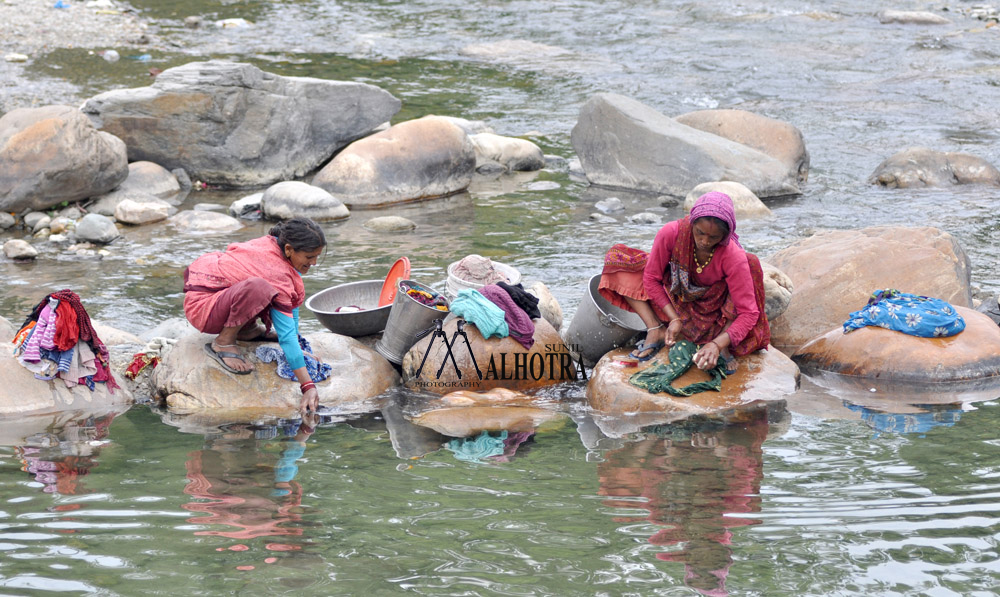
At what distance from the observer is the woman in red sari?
559 cm

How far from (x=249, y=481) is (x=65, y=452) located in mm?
1089

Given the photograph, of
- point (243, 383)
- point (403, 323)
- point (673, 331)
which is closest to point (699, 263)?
point (673, 331)

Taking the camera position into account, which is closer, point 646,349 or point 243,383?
point 243,383

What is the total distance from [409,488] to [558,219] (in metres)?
6.28

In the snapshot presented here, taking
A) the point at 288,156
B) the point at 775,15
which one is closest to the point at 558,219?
the point at 288,156

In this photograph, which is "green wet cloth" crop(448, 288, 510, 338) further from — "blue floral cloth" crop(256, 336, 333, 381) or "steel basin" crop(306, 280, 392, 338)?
"blue floral cloth" crop(256, 336, 333, 381)

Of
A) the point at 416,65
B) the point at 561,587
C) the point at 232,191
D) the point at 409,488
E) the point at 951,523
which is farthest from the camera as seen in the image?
the point at 416,65

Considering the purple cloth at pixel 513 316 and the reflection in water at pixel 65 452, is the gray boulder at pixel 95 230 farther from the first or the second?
the purple cloth at pixel 513 316

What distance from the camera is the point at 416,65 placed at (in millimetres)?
17594

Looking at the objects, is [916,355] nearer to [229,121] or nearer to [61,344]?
[61,344]

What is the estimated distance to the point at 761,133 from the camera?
39.0ft

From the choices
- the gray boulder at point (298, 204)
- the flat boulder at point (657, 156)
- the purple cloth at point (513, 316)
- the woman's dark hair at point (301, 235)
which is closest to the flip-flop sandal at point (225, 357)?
the woman's dark hair at point (301, 235)

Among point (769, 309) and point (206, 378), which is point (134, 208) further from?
point (769, 309)

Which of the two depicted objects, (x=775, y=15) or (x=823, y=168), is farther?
(x=775, y=15)
